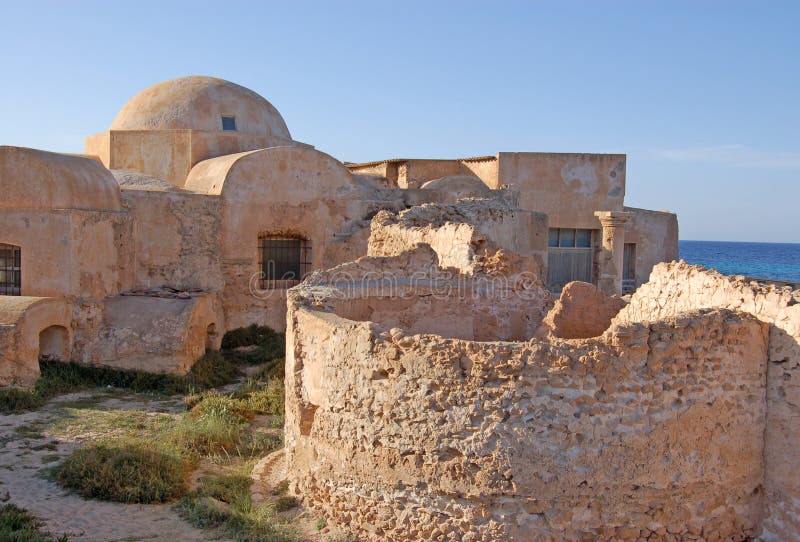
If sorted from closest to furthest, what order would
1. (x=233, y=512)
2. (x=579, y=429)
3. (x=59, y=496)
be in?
(x=579, y=429), (x=233, y=512), (x=59, y=496)

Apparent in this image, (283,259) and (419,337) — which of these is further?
(283,259)

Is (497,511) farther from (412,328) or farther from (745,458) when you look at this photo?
(412,328)

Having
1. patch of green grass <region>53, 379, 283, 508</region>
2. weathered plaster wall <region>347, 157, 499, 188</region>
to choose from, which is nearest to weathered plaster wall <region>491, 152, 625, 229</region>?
weathered plaster wall <region>347, 157, 499, 188</region>

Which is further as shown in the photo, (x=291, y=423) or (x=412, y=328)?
(x=412, y=328)

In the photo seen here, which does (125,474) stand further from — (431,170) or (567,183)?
(567,183)

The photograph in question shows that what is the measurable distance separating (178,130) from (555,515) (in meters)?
14.2

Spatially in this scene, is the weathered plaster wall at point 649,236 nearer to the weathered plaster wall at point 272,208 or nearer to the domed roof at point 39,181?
the weathered plaster wall at point 272,208

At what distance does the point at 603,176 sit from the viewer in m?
21.1

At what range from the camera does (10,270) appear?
12750mm

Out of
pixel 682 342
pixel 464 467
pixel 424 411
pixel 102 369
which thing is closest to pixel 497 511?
pixel 464 467

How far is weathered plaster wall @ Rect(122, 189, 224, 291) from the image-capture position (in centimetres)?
1481

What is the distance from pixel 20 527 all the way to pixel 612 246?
636 inches

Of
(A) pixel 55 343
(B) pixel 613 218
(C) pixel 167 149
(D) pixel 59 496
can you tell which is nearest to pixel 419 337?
(D) pixel 59 496

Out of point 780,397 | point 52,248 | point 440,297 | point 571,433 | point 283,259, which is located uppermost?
point 52,248
